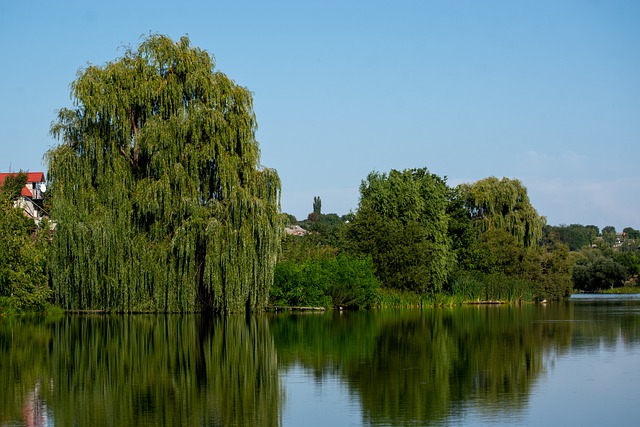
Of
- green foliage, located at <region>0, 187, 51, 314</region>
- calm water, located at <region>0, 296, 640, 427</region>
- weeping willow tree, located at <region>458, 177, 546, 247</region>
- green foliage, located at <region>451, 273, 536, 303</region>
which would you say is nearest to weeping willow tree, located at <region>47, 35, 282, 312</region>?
green foliage, located at <region>0, 187, 51, 314</region>

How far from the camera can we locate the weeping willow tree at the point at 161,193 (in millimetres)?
37906

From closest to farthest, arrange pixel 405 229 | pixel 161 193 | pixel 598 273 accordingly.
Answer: pixel 161 193
pixel 405 229
pixel 598 273

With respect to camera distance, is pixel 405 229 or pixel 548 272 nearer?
pixel 405 229

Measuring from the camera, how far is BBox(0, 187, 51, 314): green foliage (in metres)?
39.2

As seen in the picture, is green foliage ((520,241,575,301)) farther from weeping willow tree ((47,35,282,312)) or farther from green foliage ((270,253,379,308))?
weeping willow tree ((47,35,282,312))

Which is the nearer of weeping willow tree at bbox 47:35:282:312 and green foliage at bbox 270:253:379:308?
weeping willow tree at bbox 47:35:282:312

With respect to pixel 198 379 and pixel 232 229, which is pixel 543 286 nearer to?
pixel 232 229

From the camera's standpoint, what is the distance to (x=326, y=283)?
47.0m

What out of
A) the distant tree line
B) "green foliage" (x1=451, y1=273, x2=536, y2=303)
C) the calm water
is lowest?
the calm water

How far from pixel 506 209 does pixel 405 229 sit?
1846 centimetres

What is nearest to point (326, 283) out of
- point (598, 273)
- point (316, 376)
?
point (316, 376)

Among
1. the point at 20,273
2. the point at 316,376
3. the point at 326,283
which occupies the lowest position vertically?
the point at 316,376

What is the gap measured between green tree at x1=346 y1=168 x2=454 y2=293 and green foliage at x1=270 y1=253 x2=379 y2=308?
2677mm

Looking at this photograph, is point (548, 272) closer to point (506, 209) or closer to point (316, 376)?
point (506, 209)
